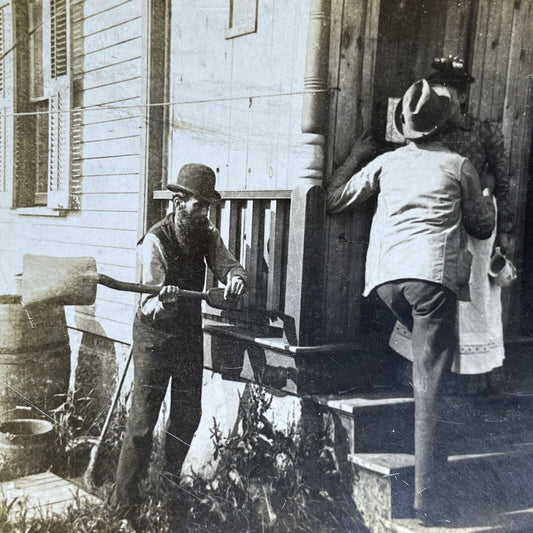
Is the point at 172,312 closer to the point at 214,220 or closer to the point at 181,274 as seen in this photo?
the point at 181,274

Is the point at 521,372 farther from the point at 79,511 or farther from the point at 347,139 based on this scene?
the point at 79,511

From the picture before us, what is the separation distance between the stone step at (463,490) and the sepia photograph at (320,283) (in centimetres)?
1

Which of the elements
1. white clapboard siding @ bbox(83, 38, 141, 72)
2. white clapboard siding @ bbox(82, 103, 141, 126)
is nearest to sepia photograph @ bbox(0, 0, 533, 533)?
white clapboard siding @ bbox(83, 38, 141, 72)

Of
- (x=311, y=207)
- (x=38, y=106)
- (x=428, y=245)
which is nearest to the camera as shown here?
(x=428, y=245)

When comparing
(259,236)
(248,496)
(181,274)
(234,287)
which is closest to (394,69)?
(259,236)

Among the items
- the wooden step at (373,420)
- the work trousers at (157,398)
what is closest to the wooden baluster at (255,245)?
the work trousers at (157,398)

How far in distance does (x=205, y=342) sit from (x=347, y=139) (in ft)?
5.45

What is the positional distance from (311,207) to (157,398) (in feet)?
4.80

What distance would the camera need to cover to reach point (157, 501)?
354 centimetres

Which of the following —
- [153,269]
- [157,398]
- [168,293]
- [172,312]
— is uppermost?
[153,269]

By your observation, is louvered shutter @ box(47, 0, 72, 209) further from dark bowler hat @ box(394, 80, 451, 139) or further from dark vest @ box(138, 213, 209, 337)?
dark bowler hat @ box(394, 80, 451, 139)

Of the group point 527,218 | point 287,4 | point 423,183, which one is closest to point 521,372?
point 527,218

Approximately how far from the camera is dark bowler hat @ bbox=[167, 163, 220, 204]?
3.41 metres

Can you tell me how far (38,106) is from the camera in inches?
195
